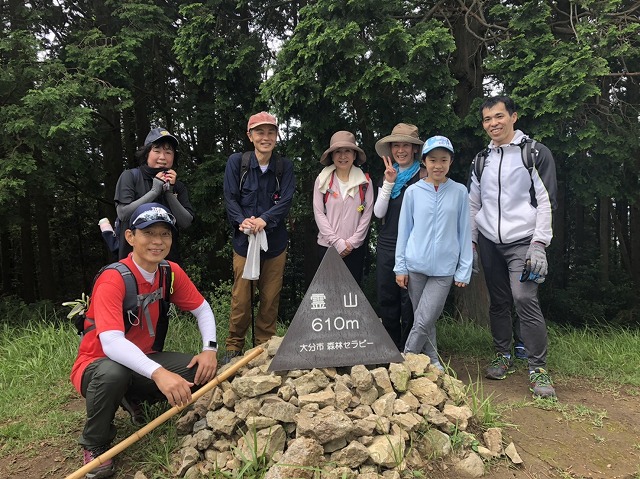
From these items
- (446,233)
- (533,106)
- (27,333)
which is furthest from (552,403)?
(27,333)

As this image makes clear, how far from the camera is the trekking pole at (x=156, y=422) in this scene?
253cm

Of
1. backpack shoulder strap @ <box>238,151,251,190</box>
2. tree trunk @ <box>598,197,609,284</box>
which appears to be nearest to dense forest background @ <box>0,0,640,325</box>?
backpack shoulder strap @ <box>238,151,251,190</box>

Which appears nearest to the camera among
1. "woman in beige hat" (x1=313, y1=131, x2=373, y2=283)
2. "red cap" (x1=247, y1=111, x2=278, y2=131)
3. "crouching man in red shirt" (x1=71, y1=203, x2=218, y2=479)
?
"crouching man in red shirt" (x1=71, y1=203, x2=218, y2=479)

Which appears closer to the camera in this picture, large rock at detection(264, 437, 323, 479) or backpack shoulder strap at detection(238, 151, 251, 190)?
large rock at detection(264, 437, 323, 479)

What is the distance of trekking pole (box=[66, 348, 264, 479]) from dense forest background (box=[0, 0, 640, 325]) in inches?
133

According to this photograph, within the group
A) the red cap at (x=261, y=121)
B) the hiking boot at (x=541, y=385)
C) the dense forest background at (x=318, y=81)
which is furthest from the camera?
the dense forest background at (x=318, y=81)

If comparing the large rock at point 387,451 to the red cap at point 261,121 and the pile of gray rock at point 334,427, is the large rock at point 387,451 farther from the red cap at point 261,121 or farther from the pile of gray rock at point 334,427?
the red cap at point 261,121

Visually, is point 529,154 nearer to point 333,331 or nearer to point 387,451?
point 333,331

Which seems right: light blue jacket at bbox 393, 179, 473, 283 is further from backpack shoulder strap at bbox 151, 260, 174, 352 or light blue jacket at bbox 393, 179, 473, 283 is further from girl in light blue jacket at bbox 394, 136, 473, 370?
backpack shoulder strap at bbox 151, 260, 174, 352

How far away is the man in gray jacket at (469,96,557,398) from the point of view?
12.1 feet

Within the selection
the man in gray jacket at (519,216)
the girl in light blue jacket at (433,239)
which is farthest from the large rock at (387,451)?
the man in gray jacket at (519,216)

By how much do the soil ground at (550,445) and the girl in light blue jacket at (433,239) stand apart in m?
0.95

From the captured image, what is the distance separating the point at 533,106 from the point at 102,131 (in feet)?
→ 25.0

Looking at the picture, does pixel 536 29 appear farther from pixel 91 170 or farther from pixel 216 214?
pixel 91 170
